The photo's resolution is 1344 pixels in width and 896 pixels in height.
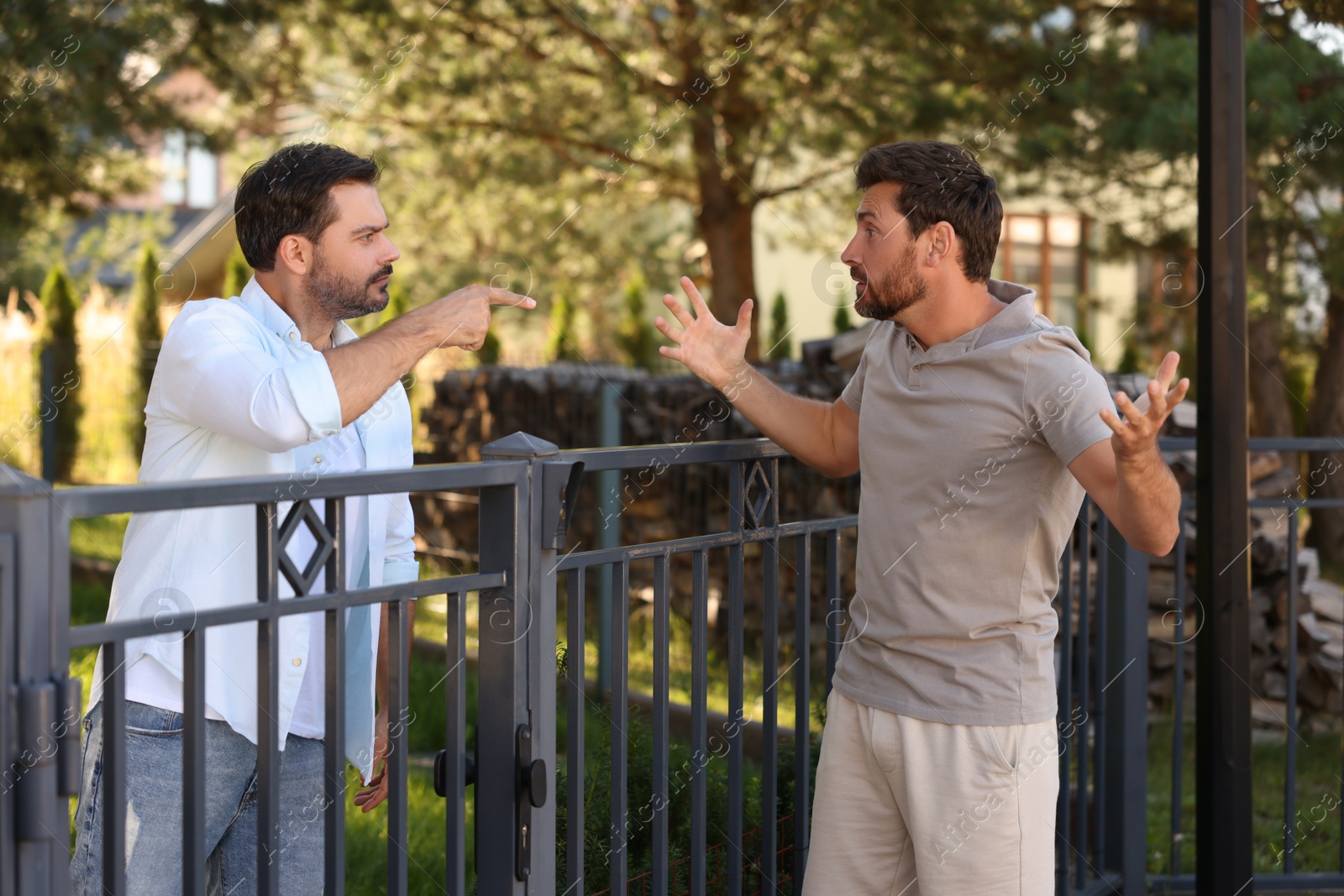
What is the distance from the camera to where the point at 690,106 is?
11.0m

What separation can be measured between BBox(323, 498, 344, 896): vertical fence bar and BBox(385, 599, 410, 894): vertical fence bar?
3.0 inches

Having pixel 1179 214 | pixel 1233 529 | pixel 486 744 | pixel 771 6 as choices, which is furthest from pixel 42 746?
pixel 771 6

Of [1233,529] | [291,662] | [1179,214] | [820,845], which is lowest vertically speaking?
[820,845]

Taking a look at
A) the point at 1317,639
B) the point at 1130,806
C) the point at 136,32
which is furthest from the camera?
the point at 136,32

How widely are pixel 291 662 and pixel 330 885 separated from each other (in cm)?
38

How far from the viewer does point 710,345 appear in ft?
8.38

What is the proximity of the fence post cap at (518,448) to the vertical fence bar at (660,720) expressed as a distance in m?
0.38

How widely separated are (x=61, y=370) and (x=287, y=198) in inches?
481

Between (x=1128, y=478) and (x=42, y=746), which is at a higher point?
(x=1128, y=478)

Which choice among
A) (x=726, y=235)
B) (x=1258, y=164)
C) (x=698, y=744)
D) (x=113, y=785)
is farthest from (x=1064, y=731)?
(x=726, y=235)

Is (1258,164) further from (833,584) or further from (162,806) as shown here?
(162,806)

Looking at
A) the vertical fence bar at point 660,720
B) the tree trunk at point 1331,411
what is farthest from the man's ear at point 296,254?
the tree trunk at point 1331,411

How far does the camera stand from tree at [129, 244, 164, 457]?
1366 centimetres

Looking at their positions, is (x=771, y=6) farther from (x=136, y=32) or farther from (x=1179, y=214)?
(x=136, y=32)
